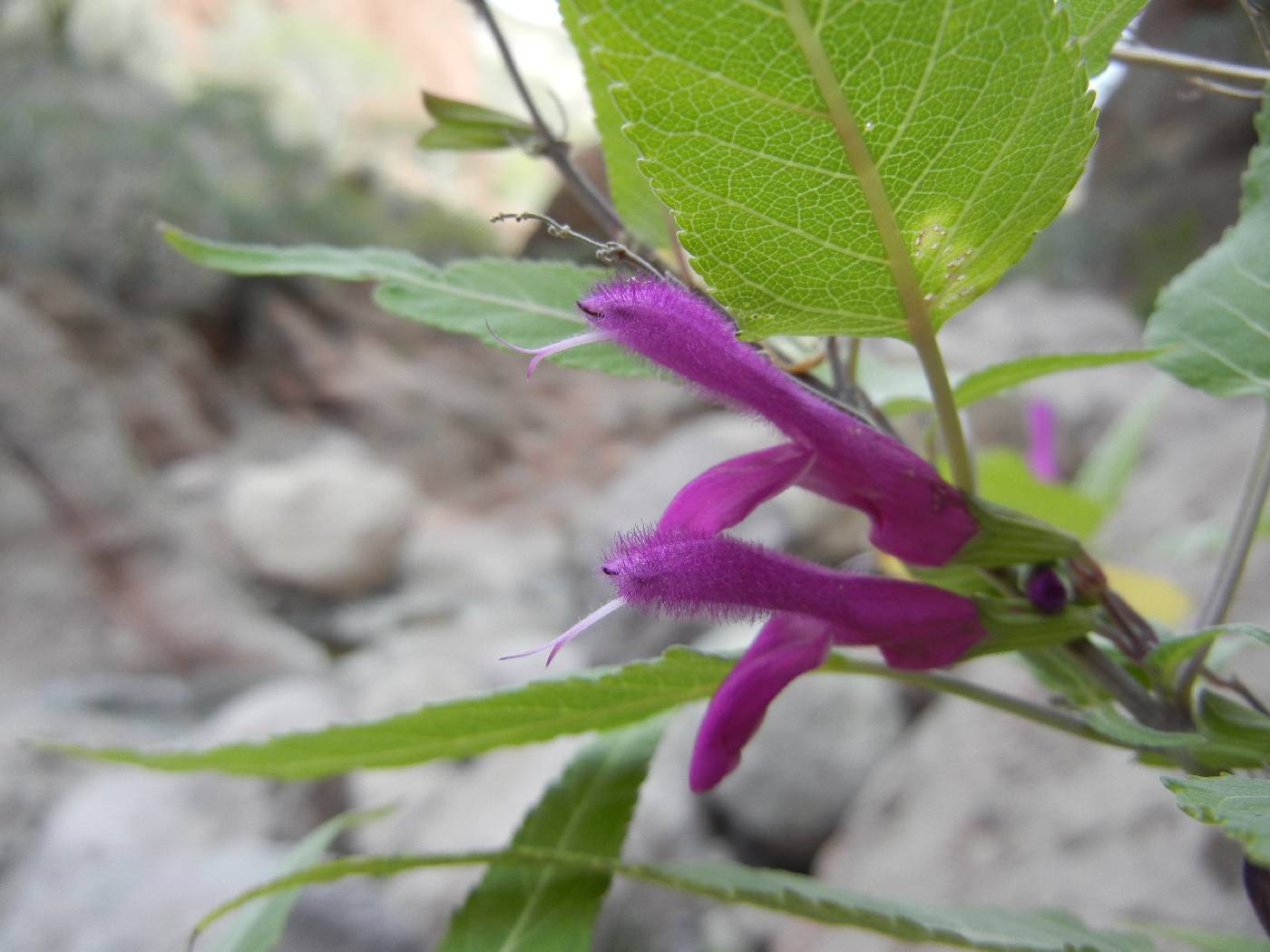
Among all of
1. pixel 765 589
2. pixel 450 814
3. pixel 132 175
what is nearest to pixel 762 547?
pixel 765 589

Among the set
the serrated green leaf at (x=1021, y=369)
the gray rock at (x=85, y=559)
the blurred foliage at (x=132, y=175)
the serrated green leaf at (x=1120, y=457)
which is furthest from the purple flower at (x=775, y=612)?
the blurred foliage at (x=132, y=175)

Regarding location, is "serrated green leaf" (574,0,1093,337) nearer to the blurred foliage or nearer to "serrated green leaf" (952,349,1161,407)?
→ "serrated green leaf" (952,349,1161,407)

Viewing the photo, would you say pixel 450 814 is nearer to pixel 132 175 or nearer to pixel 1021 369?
pixel 1021 369

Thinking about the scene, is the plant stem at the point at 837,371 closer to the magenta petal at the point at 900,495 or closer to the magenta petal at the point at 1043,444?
the magenta petal at the point at 900,495

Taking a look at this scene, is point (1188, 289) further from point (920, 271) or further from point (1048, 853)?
point (1048, 853)

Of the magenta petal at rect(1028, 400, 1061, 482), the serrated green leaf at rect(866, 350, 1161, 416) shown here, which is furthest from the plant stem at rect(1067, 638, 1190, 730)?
the magenta petal at rect(1028, 400, 1061, 482)

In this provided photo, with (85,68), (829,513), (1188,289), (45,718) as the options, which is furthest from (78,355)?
(1188,289)
